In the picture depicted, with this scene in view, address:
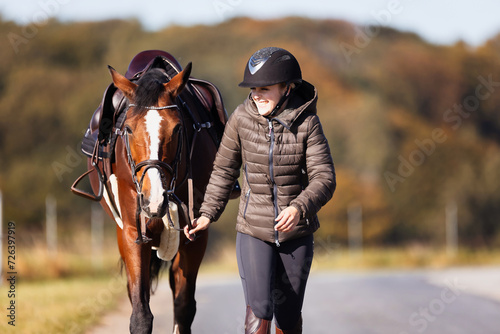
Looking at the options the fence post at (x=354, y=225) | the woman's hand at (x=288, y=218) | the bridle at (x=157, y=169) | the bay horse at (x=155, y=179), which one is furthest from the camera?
the fence post at (x=354, y=225)

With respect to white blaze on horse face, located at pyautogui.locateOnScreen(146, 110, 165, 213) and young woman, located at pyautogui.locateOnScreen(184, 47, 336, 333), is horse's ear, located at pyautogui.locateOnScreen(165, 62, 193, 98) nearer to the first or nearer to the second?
white blaze on horse face, located at pyautogui.locateOnScreen(146, 110, 165, 213)

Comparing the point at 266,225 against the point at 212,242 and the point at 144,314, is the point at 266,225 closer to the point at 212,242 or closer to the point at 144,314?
the point at 144,314

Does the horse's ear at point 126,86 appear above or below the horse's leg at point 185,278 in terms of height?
above

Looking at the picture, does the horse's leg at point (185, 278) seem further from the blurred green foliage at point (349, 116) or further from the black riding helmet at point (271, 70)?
the blurred green foliage at point (349, 116)

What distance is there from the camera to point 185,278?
7121 millimetres

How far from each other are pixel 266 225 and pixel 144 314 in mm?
1387

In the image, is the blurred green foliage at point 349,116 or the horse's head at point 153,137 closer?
the horse's head at point 153,137

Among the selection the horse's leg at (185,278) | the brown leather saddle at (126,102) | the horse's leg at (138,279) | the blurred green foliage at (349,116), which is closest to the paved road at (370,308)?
the horse's leg at (185,278)

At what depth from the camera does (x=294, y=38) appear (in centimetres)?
7012

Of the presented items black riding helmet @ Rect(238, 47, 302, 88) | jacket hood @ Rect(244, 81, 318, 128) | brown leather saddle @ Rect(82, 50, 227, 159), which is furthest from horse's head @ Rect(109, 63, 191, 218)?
black riding helmet @ Rect(238, 47, 302, 88)

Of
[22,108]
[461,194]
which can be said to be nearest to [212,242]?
[461,194]

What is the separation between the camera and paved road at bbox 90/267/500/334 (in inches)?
376

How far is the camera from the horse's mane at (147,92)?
234 inches

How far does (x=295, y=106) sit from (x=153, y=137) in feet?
3.21
